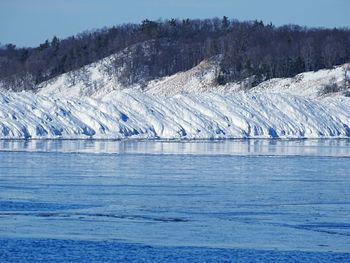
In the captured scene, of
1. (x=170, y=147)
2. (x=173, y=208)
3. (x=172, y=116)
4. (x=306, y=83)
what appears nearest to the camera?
(x=173, y=208)

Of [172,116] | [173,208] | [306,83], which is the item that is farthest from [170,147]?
[306,83]

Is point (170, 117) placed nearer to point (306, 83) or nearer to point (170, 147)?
point (170, 147)

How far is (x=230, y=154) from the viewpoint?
1666 inches

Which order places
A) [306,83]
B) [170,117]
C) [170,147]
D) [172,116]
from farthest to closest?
[306,83] < [172,116] < [170,117] < [170,147]

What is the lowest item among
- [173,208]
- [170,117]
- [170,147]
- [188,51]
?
[173,208]

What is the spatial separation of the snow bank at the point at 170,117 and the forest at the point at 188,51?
27.5 meters

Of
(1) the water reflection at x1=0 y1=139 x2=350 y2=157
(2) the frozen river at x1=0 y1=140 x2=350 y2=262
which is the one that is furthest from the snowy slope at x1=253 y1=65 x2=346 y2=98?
(2) the frozen river at x1=0 y1=140 x2=350 y2=262

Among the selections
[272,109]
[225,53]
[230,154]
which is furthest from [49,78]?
[230,154]

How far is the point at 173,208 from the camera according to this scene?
23734mm

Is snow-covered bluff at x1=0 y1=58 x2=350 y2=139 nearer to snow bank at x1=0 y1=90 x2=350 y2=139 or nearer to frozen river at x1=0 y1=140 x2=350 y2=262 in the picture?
snow bank at x1=0 y1=90 x2=350 y2=139

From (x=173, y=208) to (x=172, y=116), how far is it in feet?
124

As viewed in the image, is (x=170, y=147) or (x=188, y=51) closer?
(x=170, y=147)

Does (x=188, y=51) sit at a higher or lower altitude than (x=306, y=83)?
higher

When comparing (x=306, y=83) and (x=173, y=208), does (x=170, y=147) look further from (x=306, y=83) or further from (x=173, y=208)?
(x=306, y=83)
